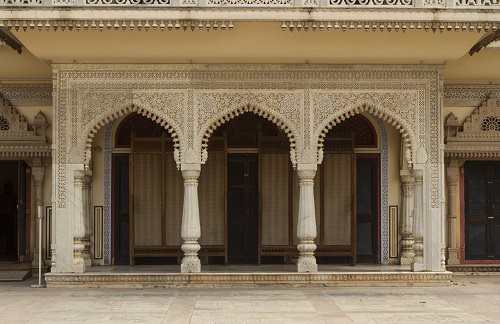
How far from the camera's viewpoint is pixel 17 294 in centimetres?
1085

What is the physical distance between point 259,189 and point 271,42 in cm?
303

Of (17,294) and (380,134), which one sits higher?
(380,134)

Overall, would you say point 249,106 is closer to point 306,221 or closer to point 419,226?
point 306,221

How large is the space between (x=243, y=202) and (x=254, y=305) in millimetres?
3634

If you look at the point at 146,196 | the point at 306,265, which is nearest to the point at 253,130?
the point at 146,196

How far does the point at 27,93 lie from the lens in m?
12.9

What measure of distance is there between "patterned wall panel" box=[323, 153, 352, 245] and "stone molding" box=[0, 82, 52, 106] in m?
4.41

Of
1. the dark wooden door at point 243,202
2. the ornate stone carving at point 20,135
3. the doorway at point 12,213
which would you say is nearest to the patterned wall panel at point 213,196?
the dark wooden door at point 243,202

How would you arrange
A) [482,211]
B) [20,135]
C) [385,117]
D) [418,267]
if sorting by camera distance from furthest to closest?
[482,211] → [20,135] → [385,117] → [418,267]

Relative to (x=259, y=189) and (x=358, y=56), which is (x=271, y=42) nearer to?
(x=358, y=56)

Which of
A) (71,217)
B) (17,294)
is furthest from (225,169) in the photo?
(17,294)

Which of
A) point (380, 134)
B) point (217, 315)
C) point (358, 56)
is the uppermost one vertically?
point (358, 56)

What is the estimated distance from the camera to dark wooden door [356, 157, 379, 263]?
1319 centimetres

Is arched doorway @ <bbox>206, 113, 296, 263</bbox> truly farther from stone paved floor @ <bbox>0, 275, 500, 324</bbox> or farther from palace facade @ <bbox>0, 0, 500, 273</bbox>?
stone paved floor @ <bbox>0, 275, 500, 324</bbox>
